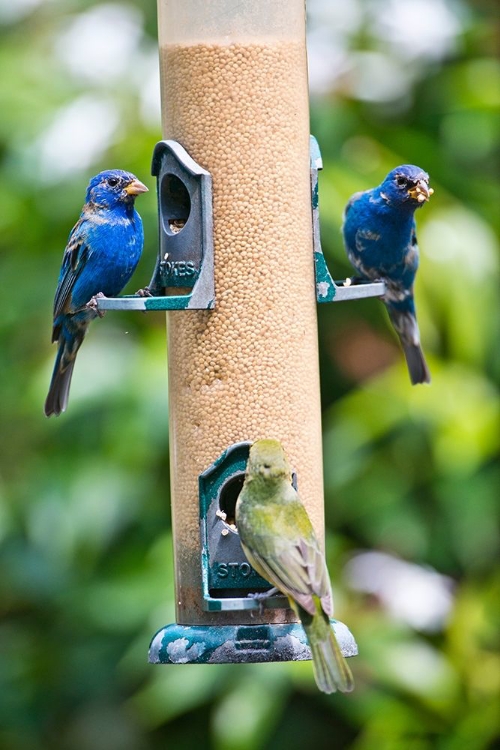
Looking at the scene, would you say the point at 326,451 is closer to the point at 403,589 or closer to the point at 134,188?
the point at 403,589

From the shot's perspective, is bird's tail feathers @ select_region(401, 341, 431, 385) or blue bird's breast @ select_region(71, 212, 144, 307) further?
Answer: bird's tail feathers @ select_region(401, 341, 431, 385)

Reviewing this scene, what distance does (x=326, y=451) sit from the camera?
269 inches

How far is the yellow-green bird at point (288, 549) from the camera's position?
12.8 feet

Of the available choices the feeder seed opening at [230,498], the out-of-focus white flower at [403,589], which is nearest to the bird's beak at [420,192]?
the feeder seed opening at [230,498]

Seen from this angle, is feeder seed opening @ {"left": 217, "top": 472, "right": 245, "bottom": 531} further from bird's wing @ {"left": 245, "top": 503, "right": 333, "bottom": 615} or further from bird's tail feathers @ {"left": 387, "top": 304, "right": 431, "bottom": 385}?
bird's tail feathers @ {"left": 387, "top": 304, "right": 431, "bottom": 385}

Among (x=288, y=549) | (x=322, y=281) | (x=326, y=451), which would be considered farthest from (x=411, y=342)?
(x=288, y=549)

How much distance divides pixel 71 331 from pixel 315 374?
1066 mm

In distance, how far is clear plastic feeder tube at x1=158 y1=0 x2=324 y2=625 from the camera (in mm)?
4367

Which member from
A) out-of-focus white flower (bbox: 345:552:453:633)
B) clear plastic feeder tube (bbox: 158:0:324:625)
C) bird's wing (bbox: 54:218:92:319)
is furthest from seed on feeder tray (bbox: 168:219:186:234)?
out-of-focus white flower (bbox: 345:552:453:633)

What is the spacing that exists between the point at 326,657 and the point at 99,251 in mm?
1789

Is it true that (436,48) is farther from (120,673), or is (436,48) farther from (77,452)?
(120,673)

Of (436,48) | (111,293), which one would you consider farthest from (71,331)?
(436,48)

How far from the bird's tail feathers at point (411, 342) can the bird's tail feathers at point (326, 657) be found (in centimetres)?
195

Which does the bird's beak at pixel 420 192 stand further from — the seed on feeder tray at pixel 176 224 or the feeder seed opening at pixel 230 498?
the feeder seed opening at pixel 230 498
